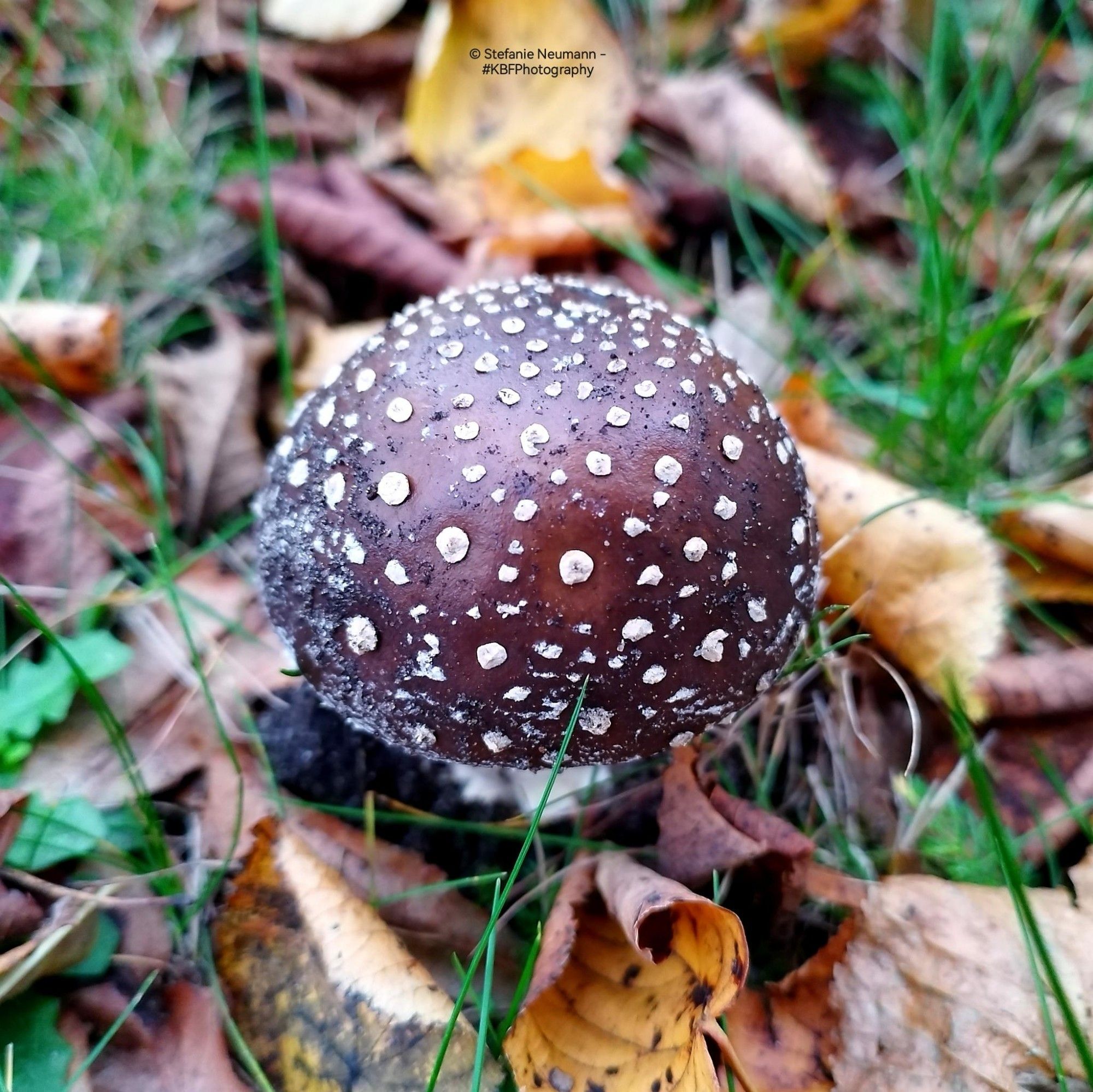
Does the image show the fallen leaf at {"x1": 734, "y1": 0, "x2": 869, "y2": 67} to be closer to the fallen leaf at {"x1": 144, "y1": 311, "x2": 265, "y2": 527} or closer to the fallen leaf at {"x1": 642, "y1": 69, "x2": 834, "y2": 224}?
the fallen leaf at {"x1": 642, "y1": 69, "x2": 834, "y2": 224}

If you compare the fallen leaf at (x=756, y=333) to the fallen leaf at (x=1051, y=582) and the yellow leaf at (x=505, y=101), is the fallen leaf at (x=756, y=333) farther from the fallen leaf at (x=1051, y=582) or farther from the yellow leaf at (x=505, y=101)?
the fallen leaf at (x=1051, y=582)

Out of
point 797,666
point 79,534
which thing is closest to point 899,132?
point 797,666

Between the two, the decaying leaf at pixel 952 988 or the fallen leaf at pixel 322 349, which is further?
the fallen leaf at pixel 322 349

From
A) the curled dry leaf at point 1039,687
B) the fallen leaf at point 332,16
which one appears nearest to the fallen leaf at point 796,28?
the fallen leaf at point 332,16

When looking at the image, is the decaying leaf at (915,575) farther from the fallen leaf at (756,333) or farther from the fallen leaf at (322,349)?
the fallen leaf at (322,349)

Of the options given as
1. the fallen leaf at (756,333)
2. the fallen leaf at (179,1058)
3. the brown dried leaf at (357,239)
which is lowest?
the fallen leaf at (179,1058)

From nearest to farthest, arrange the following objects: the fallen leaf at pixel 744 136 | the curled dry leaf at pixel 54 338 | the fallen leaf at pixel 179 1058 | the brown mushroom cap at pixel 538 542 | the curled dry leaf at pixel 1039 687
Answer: the brown mushroom cap at pixel 538 542, the fallen leaf at pixel 179 1058, the curled dry leaf at pixel 1039 687, the curled dry leaf at pixel 54 338, the fallen leaf at pixel 744 136

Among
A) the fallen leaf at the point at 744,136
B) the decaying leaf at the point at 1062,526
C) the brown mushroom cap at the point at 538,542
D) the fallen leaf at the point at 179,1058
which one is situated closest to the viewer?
the brown mushroom cap at the point at 538,542

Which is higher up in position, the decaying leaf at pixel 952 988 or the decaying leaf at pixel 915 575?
the decaying leaf at pixel 915 575
